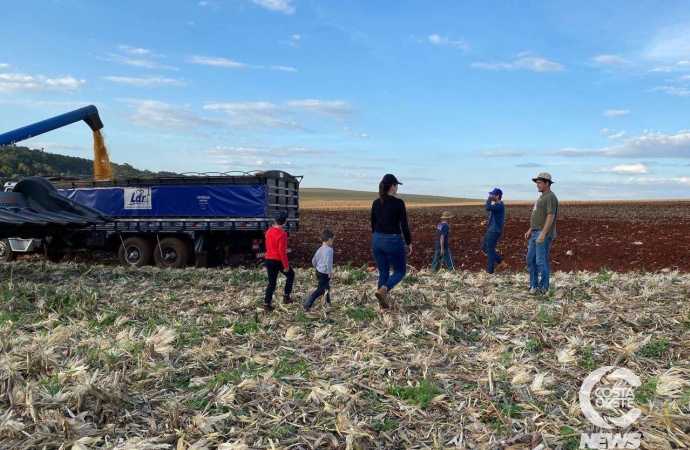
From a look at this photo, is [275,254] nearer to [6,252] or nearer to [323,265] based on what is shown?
[323,265]

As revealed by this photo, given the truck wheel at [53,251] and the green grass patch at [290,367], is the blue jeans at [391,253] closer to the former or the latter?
the green grass patch at [290,367]

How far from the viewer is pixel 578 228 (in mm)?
28188

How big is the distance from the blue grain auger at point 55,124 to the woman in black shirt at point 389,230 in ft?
38.0

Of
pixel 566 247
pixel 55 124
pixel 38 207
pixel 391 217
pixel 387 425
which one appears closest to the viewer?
pixel 387 425

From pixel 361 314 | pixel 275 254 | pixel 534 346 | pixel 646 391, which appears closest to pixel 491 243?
pixel 361 314

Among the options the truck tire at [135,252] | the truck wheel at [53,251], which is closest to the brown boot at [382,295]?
the truck tire at [135,252]

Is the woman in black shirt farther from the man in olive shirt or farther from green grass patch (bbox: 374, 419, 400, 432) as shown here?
green grass patch (bbox: 374, 419, 400, 432)

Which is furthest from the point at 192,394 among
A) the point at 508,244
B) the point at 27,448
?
the point at 508,244

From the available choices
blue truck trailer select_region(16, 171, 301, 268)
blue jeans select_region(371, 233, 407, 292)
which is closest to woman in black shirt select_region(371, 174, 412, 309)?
blue jeans select_region(371, 233, 407, 292)

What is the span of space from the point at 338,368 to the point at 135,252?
1272 centimetres

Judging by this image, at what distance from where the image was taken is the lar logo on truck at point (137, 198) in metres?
16.7

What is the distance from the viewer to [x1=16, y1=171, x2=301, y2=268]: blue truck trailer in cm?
1580

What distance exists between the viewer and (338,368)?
18.8 feet

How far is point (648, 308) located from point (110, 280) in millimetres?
10856
